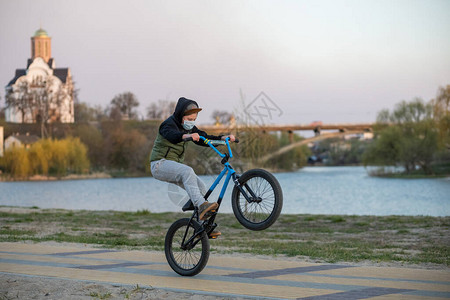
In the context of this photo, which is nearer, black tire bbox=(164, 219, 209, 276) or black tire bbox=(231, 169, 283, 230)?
black tire bbox=(231, 169, 283, 230)

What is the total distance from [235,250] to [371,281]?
378cm

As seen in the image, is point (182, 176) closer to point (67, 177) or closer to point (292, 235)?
point (292, 235)

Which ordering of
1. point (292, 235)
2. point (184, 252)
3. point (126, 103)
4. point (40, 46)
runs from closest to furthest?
1. point (184, 252)
2. point (292, 235)
3. point (126, 103)
4. point (40, 46)

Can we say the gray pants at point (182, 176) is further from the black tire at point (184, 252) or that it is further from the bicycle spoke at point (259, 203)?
the bicycle spoke at point (259, 203)

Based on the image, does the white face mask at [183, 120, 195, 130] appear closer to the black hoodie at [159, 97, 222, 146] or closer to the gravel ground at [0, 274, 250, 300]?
the black hoodie at [159, 97, 222, 146]

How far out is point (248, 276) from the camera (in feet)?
22.1

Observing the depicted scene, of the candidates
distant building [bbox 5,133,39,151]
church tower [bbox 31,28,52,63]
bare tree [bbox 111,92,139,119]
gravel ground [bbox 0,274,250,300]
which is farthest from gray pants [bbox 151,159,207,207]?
church tower [bbox 31,28,52,63]

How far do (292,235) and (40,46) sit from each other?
127m

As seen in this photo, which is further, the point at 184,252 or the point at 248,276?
the point at 184,252

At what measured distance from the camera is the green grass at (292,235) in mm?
9781

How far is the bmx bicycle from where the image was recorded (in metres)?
6.84

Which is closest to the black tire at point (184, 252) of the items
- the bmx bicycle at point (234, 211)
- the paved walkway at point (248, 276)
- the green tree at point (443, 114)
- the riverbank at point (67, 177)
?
the bmx bicycle at point (234, 211)

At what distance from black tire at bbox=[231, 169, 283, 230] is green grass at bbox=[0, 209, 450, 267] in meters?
1.89

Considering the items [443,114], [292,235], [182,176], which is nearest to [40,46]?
[443,114]
